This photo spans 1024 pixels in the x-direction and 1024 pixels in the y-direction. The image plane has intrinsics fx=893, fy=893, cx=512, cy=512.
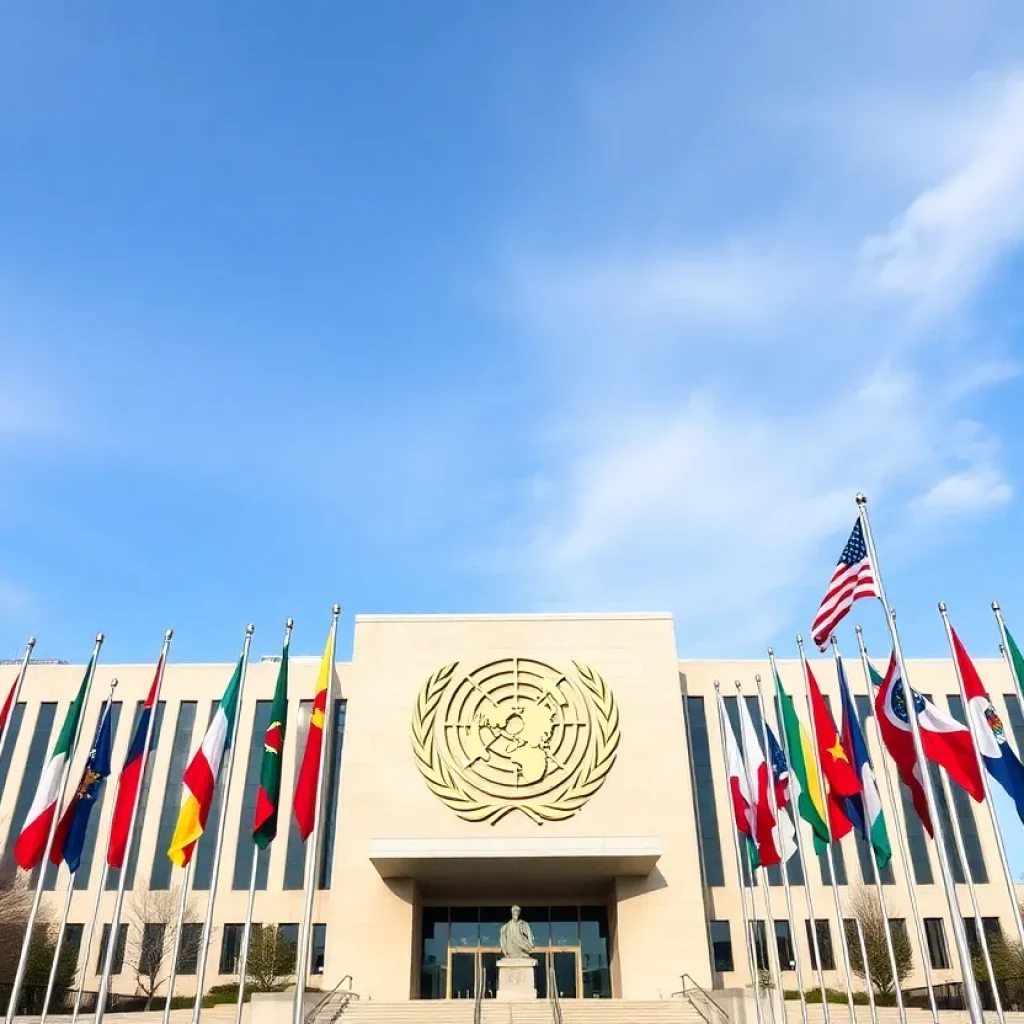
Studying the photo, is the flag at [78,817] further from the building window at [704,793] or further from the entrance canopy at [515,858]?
the building window at [704,793]

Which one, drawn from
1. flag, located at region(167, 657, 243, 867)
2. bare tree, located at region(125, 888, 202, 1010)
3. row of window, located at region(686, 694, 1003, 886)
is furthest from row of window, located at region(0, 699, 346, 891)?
flag, located at region(167, 657, 243, 867)

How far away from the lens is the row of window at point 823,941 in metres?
35.2

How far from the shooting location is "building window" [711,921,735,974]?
34750 mm

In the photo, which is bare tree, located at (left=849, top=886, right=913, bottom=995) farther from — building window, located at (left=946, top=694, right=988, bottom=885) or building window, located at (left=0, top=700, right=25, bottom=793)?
building window, located at (left=0, top=700, right=25, bottom=793)

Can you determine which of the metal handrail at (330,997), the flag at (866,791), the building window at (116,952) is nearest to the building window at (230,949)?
the building window at (116,952)

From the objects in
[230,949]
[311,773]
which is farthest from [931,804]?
[230,949]

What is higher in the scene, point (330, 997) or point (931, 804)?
point (931, 804)

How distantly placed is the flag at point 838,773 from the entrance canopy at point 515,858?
38.8 ft

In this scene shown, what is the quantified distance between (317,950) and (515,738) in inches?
488

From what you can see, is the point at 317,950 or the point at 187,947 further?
the point at 187,947

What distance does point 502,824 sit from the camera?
31953 mm

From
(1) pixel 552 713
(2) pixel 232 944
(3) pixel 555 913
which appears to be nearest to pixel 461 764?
(1) pixel 552 713

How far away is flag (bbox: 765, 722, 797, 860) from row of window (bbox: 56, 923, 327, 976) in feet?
73.2

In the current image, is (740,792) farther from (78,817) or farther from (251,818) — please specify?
(251,818)
